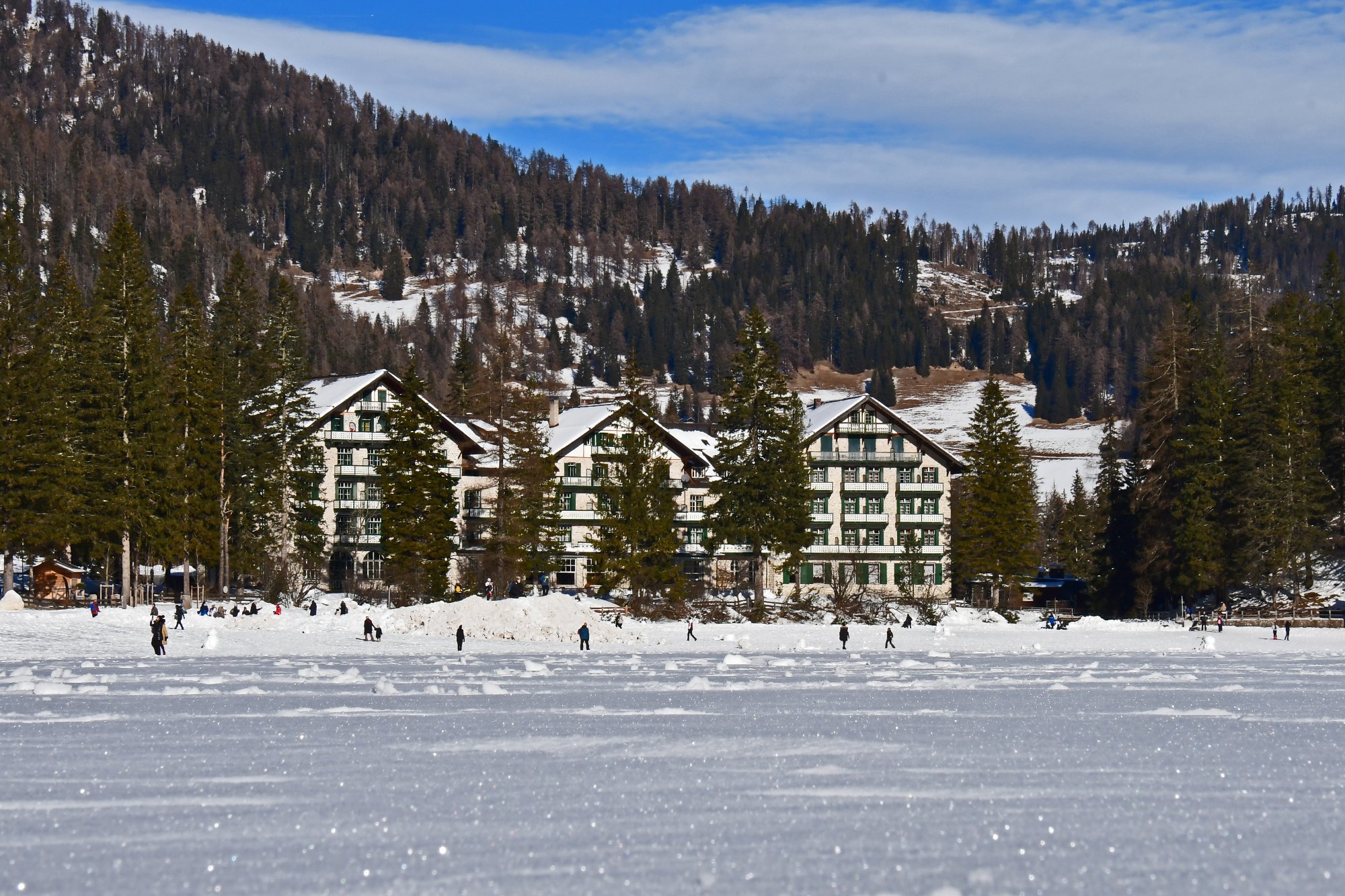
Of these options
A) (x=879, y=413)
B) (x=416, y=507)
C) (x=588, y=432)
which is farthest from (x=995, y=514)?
(x=416, y=507)

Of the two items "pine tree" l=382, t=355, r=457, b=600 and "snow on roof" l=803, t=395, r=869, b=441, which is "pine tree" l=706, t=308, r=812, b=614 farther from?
"pine tree" l=382, t=355, r=457, b=600

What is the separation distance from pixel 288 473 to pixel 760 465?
2431cm

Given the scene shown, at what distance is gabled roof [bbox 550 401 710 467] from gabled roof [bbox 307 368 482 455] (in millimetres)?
4849

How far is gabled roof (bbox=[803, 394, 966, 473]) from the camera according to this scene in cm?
8506

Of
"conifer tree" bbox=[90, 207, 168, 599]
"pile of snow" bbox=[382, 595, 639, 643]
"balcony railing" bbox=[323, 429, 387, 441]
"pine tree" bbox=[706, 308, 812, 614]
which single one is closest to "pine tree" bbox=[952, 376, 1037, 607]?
"pine tree" bbox=[706, 308, 812, 614]

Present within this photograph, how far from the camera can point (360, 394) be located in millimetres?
82312

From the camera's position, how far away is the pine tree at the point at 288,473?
71625mm

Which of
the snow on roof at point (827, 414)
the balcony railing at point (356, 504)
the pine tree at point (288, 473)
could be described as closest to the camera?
the pine tree at point (288, 473)

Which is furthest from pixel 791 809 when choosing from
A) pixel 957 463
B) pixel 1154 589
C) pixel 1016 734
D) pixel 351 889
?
pixel 957 463

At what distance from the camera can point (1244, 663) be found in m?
39.8

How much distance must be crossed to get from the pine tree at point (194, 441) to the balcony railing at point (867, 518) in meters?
36.7

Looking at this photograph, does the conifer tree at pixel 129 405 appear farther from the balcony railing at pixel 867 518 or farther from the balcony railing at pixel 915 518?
the balcony railing at pixel 915 518

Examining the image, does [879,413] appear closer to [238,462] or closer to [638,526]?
[638,526]

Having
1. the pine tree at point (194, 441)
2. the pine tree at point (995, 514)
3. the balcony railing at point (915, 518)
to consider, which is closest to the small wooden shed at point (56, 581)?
the pine tree at point (194, 441)
